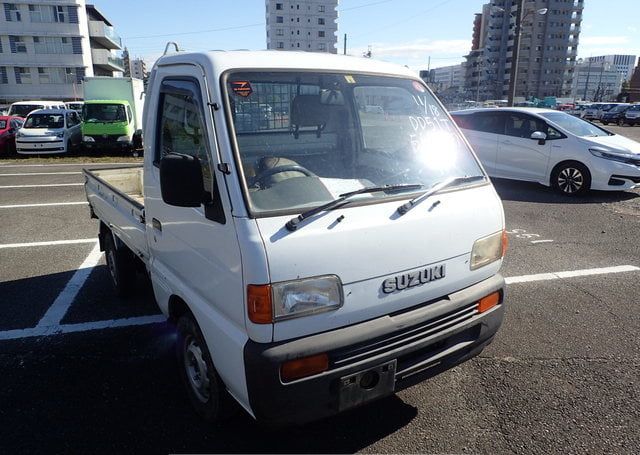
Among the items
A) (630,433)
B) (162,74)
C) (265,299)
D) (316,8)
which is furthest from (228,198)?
(316,8)

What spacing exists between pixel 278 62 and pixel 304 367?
1.65 metres

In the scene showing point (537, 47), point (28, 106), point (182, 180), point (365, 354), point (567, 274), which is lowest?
point (567, 274)

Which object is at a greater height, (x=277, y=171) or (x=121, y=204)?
(x=277, y=171)

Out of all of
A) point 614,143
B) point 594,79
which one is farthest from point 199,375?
point 594,79

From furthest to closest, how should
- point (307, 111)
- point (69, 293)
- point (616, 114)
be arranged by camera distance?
point (616, 114) < point (69, 293) < point (307, 111)

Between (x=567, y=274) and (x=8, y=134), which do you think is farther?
(x=8, y=134)

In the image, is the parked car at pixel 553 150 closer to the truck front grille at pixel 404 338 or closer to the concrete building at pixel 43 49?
the truck front grille at pixel 404 338

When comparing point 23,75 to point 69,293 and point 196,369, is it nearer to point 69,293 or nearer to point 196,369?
point 69,293

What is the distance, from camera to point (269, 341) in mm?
2043

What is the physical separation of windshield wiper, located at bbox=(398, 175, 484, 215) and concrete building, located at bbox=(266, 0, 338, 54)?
8881 centimetres

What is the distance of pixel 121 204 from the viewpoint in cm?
397

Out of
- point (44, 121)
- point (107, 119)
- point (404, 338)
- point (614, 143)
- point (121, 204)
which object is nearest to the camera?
point (404, 338)

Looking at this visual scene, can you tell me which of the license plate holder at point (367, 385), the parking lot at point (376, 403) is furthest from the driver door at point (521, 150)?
the license plate holder at point (367, 385)

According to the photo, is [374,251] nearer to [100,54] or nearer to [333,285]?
[333,285]
